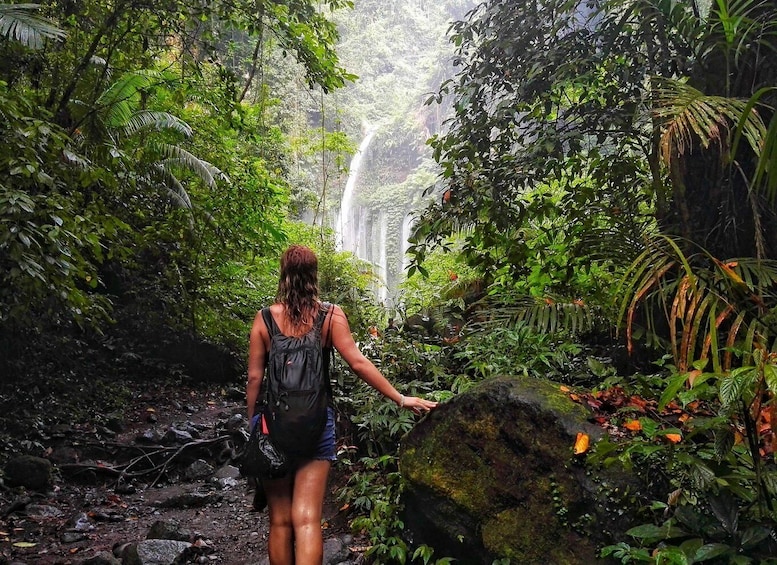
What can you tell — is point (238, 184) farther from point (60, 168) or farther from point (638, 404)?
point (638, 404)

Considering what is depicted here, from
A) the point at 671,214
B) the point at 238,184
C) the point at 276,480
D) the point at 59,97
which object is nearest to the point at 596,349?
the point at 671,214

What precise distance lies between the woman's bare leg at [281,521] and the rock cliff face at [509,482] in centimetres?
73

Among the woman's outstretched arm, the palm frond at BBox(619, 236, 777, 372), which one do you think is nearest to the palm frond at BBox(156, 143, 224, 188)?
the woman's outstretched arm

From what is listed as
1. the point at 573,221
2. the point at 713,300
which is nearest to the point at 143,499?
the point at 573,221

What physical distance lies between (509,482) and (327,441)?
897 mm

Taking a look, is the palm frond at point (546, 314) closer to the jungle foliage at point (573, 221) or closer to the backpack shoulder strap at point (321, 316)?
the jungle foliage at point (573, 221)

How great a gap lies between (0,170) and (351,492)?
314 centimetres

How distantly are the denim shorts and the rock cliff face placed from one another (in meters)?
0.62

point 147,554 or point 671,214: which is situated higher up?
point 671,214

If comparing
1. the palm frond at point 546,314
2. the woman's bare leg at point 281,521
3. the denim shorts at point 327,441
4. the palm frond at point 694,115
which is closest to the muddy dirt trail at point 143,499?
the woman's bare leg at point 281,521

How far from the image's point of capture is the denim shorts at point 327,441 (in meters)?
2.66

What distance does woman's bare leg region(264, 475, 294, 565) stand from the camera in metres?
2.66

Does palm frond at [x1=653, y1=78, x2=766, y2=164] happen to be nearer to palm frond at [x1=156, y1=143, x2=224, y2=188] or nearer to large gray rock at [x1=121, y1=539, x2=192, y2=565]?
large gray rock at [x1=121, y1=539, x2=192, y2=565]

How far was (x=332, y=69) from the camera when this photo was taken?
6066mm
